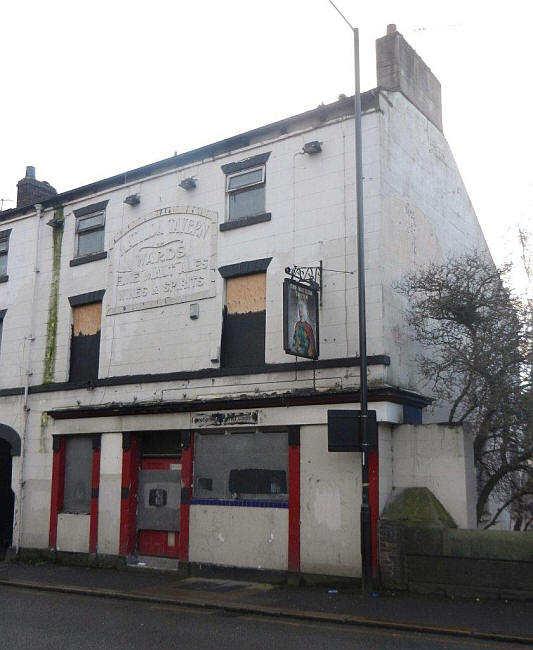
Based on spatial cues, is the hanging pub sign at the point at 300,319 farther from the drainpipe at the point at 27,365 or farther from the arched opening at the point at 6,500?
the arched opening at the point at 6,500

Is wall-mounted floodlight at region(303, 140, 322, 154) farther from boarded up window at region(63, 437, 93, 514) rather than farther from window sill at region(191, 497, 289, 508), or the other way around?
boarded up window at region(63, 437, 93, 514)

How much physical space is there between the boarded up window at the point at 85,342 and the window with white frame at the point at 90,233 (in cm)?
154

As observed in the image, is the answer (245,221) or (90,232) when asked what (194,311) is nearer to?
(245,221)

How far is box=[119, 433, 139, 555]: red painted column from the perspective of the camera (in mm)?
16484

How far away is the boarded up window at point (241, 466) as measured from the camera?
14852 mm

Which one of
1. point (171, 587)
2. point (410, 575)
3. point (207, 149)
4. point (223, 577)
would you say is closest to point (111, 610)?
point (171, 587)

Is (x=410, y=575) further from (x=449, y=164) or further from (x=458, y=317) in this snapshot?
(x=449, y=164)

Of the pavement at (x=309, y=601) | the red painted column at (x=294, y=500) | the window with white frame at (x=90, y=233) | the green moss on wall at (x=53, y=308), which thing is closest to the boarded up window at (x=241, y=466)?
the red painted column at (x=294, y=500)

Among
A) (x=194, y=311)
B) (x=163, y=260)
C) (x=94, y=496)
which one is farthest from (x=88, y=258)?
(x=94, y=496)

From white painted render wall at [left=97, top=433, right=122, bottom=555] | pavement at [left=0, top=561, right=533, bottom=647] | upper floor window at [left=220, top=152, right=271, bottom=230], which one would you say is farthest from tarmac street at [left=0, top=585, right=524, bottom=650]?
upper floor window at [left=220, top=152, right=271, bottom=230]

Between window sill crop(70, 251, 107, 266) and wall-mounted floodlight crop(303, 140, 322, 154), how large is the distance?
6282 millimetres

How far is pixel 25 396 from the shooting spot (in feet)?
63.5

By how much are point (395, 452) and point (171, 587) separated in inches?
196

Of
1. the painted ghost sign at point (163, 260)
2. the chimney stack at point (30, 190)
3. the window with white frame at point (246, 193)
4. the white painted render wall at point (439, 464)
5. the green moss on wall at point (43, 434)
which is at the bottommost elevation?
the white painted render wall at point (439, 464)
